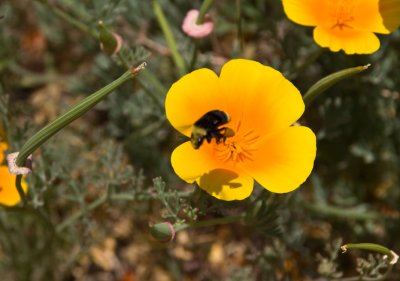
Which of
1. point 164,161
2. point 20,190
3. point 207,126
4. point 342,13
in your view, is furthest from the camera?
point 164,161

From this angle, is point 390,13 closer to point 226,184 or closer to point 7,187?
point 226,184

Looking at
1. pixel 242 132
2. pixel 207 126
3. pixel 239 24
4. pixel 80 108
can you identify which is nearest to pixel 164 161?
pixel 239 24

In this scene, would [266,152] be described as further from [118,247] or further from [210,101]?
[118,247]

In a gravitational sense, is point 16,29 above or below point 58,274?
above

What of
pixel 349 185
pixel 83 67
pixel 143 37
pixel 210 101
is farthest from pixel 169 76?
pixel 210 101

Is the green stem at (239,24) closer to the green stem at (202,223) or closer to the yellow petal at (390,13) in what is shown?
the yellow petal at (390,13)

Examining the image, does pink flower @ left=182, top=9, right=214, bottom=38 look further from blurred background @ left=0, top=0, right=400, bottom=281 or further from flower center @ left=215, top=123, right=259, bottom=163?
flower center @ left=215, top=123, right=259, bottom=163

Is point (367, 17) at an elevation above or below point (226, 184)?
below

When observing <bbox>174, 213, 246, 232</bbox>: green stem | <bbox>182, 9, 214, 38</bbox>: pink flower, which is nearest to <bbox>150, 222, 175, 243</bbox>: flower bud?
<bbox>174, 213, 246, 232</bbox>: green stem
